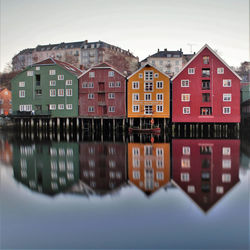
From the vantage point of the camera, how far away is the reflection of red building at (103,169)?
591 inches

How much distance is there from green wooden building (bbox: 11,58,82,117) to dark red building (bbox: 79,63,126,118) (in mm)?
1628

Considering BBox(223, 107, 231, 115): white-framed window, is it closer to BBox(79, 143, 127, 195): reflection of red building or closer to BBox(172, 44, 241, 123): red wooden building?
BBox(172, 44, 241, 123): red wooden building

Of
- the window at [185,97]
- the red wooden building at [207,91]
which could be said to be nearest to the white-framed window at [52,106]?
the red wooden building at [207,91]

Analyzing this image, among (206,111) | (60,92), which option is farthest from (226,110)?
(60,92)

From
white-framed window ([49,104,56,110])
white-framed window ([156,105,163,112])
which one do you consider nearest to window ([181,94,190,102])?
white-framed window ([156,105,163,112])

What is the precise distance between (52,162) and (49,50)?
321ft

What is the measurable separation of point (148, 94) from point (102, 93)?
317 inches

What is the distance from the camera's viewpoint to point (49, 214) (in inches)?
447

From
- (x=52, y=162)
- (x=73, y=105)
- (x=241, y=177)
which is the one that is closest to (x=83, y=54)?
(x=73, y=105)

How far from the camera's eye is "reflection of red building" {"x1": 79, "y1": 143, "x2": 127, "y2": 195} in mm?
15000

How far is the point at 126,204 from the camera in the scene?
1212cm

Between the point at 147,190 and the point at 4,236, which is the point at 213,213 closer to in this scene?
the point at 147,190

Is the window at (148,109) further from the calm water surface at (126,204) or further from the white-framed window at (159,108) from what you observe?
the calm water surface at (126,204)

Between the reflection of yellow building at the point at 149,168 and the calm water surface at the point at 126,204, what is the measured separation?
0.05 meters
